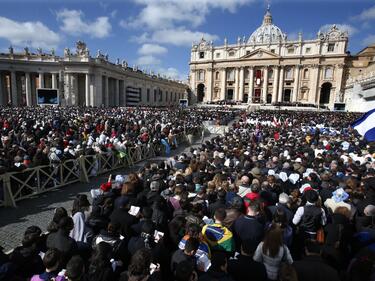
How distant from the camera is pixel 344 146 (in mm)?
12844

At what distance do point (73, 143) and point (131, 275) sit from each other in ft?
33.5

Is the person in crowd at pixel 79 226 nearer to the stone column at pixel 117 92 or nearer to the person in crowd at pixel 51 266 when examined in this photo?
the person in crowd at pixel 51 266

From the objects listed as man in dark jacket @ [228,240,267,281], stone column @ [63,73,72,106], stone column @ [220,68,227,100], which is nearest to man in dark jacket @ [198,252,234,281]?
man in dark jacket @ [228,240,267,281]

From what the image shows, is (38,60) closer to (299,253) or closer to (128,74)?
(128,74)

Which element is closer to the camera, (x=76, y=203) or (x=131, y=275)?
(x=131, y=275)

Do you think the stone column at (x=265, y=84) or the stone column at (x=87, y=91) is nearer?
the stone column at (x=87, y=91)

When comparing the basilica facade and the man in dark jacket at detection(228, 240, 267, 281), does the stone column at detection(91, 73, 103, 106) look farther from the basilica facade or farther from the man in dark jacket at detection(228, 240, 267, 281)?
the man in dark jacket at detection(228, 240, 267, 281)

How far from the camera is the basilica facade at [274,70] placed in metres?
70.2

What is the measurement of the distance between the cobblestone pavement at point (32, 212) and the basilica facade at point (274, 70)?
6341 cm

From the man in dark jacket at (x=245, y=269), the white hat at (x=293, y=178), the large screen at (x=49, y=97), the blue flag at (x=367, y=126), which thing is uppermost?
the large screen at (x=49, y=97)

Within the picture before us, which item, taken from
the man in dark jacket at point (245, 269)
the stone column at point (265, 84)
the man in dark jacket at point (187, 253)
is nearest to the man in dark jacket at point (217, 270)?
the man in dark jacket at point (245, 269)

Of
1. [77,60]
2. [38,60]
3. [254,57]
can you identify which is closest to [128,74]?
[77,60]

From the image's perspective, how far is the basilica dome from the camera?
95562mm

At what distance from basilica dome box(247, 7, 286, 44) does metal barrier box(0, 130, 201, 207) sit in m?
94.7
